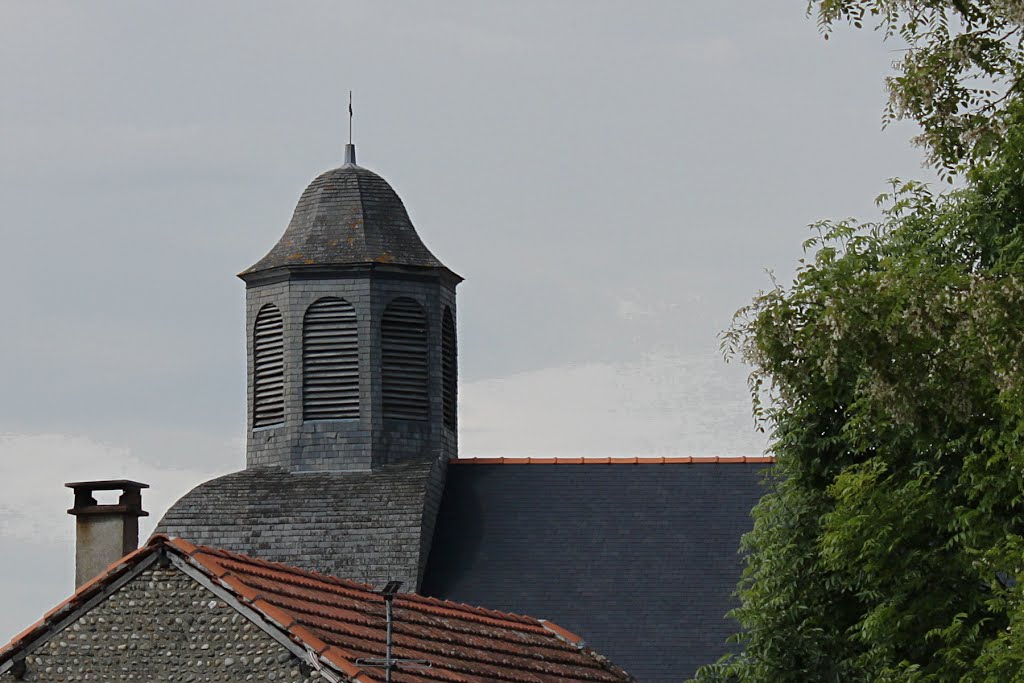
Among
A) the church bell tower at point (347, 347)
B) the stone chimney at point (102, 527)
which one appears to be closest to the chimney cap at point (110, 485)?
the stone chimney at point (102, 527)

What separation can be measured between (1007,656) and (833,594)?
14.8 feet

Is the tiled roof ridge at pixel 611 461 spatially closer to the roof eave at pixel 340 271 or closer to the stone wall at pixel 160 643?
the roof eave at pixel 340 271

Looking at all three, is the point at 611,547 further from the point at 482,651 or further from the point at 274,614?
the point at 274,614

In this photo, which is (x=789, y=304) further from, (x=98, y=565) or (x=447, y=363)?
(x=447, y=363)

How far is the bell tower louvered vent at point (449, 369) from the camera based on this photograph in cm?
4000

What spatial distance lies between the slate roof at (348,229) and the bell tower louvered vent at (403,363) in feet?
2.94

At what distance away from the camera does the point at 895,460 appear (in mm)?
22234

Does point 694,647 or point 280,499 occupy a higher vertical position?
point 280,499

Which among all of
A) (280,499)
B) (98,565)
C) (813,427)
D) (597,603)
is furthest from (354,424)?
(813,427)

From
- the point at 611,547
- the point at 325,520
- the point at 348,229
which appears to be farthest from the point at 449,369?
the point at 611,547

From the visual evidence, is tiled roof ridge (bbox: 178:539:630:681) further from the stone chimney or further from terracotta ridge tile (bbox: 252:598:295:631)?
the stone chimney

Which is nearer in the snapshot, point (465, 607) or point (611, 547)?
point (465, 607)

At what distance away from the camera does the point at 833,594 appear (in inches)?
894

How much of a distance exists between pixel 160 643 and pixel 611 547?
57.9 ft
